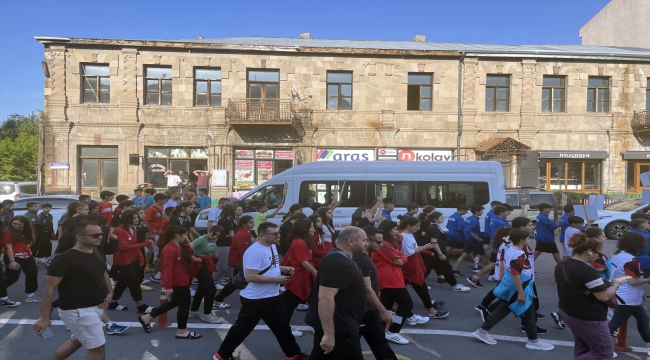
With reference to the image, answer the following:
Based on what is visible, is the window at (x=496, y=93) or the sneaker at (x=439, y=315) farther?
the window at (x=496, y=93)

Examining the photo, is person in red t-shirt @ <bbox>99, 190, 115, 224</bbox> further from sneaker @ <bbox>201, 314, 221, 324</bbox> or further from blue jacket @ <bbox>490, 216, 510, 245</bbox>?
blue jacket @ <bbox>490, 216, 510, 245</bbox>

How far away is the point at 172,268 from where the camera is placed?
19.0ft

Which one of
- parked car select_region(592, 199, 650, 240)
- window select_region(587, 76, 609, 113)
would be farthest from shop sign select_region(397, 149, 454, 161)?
parked car select_region(592, 199, 650, 240)

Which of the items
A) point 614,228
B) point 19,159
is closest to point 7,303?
point 614,228

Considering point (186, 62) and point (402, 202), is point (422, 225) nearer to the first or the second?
point (402, 202)

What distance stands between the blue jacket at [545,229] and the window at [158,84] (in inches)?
719

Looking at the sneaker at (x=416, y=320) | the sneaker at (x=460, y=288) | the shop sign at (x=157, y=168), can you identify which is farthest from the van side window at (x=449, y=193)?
the shop sign at (x=157, y=168)

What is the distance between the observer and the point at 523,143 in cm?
2320

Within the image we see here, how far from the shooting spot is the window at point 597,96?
23.7 m

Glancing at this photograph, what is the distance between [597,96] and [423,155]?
9.48m

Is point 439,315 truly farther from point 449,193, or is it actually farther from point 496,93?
point 496,93

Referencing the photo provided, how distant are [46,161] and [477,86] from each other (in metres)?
21.0

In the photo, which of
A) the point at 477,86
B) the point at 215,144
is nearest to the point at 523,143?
the point at 477,86

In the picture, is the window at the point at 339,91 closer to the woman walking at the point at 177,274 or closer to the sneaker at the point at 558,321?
the sneaker at the point at 558,321
